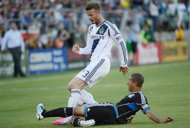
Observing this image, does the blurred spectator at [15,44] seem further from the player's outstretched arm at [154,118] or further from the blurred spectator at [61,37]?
the player's outstretched arm at [154,118]

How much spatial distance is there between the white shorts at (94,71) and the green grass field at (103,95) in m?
1.02

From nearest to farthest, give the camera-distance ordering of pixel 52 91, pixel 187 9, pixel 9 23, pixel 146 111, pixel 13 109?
1. pixel 146 111
2. pixel 13 109
3. pixel 52 91
4. pixel 9 23
5. pixel 187 9

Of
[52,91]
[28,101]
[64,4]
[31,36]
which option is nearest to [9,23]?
[31,36]

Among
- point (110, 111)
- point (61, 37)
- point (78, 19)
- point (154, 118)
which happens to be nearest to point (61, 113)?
point (110, 111)

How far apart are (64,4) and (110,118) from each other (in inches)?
888

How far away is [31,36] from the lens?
104 feet

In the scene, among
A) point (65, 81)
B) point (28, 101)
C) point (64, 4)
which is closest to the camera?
point (28, 101)

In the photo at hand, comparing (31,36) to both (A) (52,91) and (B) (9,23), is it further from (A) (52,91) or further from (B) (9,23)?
(A) (52,91)

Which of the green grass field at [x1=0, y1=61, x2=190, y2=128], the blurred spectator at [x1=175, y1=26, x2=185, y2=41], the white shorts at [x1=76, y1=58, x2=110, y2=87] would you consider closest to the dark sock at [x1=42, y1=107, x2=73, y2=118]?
the green grass field at [x1=0, y1=61, x2=190, y2=128]

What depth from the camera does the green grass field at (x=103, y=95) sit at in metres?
13.7

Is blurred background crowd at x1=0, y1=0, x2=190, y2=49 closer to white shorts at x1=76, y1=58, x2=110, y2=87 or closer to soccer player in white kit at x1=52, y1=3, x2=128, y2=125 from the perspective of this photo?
soccer player in white kit at x1=52, y1=3, x2=128, y2=125

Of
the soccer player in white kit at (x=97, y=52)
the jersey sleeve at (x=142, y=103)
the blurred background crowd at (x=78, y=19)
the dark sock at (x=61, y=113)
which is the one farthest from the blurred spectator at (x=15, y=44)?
the jersey sleeve at (x=142, y=103)

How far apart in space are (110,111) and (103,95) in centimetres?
701

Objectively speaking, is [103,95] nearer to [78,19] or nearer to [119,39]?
[119,39]
